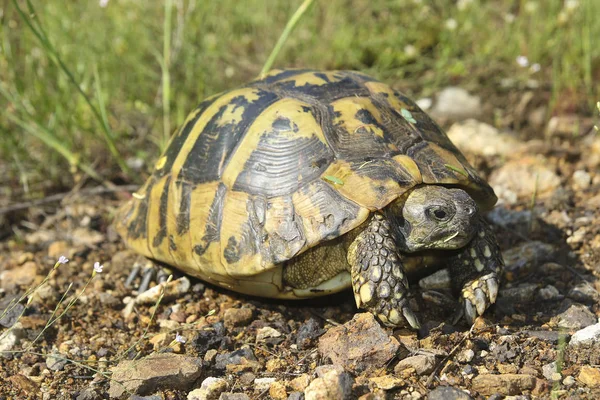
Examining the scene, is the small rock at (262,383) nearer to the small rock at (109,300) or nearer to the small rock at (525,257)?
the small rock at (109,300)

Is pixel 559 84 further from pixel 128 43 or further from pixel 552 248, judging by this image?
pixel 128 43

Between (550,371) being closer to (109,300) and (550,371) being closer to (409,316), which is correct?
(409,316)

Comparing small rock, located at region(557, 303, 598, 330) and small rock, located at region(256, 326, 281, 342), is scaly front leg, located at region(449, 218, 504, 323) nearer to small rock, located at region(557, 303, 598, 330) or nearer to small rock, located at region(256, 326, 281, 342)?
small rock, located at region(557, 303, 598, 330)

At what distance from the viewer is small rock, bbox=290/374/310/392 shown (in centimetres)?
238

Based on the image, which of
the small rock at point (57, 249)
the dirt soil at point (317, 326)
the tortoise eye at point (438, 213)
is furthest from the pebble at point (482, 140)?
the small rock at point (57, 249)

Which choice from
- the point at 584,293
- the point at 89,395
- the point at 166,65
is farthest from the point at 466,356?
the point at 166,65

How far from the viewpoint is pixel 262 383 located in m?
2.47

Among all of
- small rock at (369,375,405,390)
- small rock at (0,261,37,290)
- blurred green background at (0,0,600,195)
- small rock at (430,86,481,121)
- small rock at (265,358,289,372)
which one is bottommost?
small rock at (265,358,289,372)

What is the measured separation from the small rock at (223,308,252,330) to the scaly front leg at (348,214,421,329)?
2.04 ft

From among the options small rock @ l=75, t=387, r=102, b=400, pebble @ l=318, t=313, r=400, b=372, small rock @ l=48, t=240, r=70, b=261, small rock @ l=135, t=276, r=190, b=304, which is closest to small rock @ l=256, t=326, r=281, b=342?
pebble @ l=318, t=313, r=400, b=372

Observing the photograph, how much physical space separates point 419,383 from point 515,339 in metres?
0.53

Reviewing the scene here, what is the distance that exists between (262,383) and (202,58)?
2978 mm

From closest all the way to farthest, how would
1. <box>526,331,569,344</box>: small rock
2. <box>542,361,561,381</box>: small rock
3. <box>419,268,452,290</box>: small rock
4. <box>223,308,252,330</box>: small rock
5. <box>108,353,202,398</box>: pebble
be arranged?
1. <box>542,361,561,381</box>: small rock
2. <box>108,353,202,398</box>: pebble
3. <box>526,331,569,344</box>: small rock
4. <box>223,308,252,330</box>: small rock
5. <box>419,268,452,290</box>: small rock

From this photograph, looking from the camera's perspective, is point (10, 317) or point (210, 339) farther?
point (10, 317)
